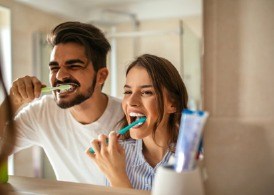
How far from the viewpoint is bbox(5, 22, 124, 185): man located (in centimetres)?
63

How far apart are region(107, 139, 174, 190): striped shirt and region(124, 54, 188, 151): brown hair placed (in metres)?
0.03

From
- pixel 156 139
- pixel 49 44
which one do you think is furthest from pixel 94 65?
pixel 156 139

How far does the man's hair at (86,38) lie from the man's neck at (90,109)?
9 centimetres

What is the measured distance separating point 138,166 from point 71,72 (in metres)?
0.27

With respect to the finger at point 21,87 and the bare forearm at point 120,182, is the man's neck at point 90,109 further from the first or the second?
the bare forearm at point 120,182

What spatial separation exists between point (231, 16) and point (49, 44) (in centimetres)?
47

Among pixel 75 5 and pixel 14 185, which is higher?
pixel 75 5

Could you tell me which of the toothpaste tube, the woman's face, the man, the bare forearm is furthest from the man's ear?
the toothpaste tube

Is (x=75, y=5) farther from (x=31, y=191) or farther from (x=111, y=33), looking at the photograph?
(x=31, y=191)

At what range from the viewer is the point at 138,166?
1.92 feet

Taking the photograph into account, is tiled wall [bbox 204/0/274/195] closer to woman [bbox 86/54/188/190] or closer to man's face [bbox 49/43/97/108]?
woman [bbox 86/54/188/190]

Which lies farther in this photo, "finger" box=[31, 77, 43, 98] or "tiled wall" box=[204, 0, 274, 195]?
"finger" box=[31, 77, 43, 98]

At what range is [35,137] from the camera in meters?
0.71

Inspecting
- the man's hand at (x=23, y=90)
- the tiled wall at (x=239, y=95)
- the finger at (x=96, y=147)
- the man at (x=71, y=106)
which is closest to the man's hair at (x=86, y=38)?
the man at (x=71, y=106)
